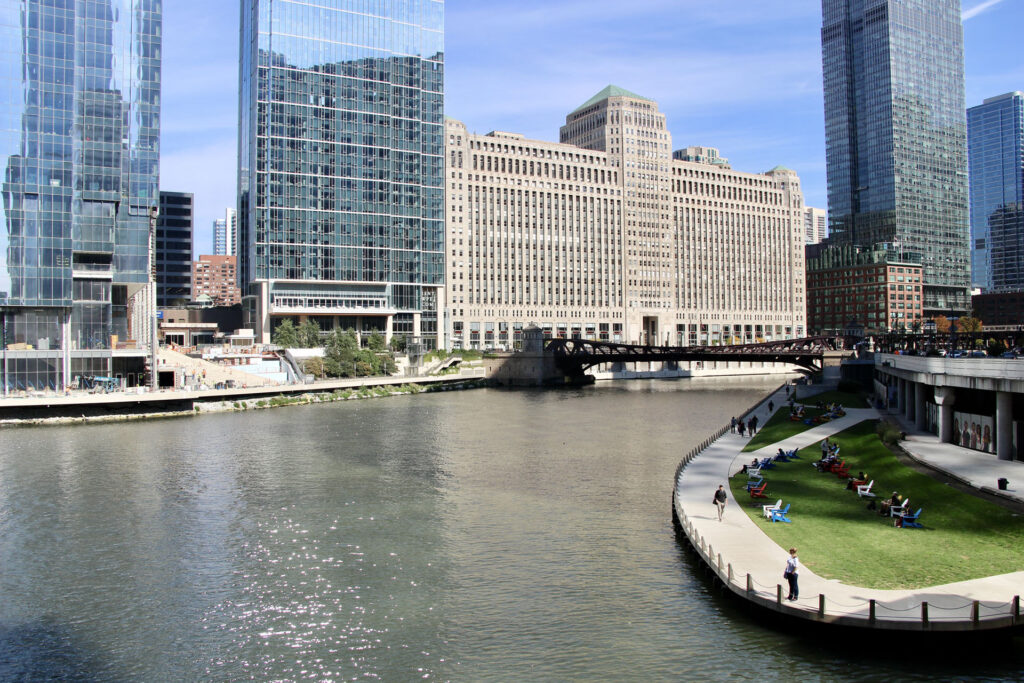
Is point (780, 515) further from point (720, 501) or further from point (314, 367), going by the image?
point (314, 367)

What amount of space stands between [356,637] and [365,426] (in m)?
70.0

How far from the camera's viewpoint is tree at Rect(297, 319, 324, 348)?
180 metres

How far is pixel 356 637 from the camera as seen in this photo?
3416 centimetres

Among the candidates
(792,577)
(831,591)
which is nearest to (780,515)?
(831,591)

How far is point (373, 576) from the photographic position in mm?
41438

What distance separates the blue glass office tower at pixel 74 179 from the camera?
119625mm

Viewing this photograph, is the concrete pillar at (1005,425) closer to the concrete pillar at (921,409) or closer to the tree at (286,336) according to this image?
the concrete pillar at (921,409)

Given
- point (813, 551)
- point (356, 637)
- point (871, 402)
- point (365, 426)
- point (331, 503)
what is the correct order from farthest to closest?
point (871, 402)
point (365, 426)
point (331, 503)
point (813, 551)
point (356, 637)

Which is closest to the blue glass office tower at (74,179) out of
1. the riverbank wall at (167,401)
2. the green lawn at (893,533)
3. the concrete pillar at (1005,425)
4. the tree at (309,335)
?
the riverbank wall at (167,401)

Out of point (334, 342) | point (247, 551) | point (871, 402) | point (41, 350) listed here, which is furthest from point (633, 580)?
point (334, 342)

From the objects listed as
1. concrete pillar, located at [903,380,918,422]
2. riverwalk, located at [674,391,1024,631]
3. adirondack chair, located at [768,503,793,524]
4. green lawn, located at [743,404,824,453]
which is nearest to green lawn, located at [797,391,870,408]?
green lawn, located at [743,404,824,453]

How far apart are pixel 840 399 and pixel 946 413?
50.0m

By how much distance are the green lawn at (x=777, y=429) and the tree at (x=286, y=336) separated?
110556 millimetres

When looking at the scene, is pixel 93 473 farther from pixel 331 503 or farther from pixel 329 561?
pixel 329 561
